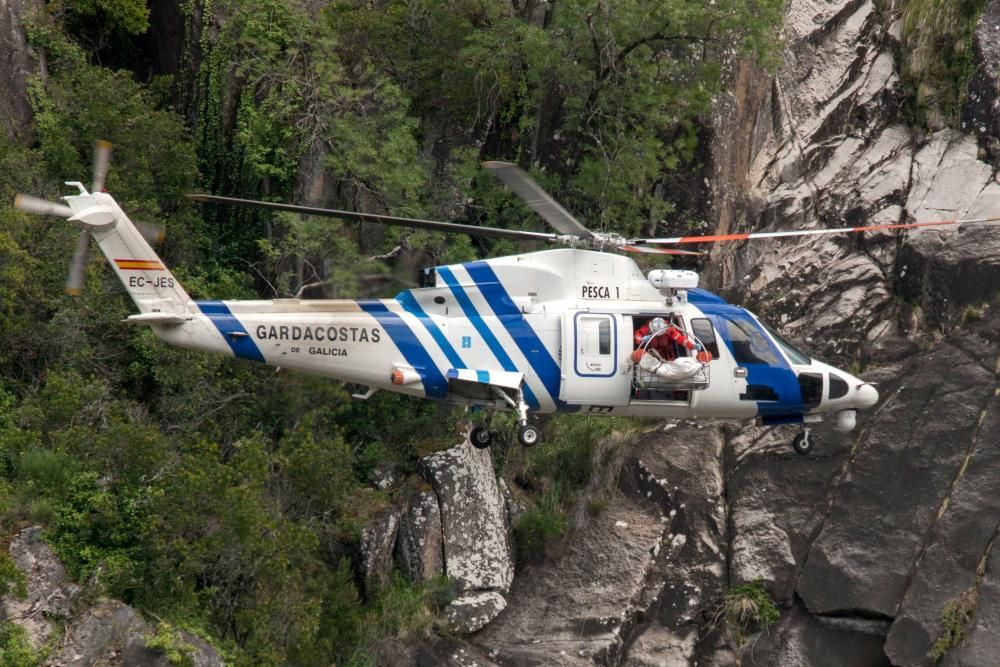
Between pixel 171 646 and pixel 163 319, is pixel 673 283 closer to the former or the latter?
pixel 163 319

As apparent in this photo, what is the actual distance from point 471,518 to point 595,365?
5.79 meters

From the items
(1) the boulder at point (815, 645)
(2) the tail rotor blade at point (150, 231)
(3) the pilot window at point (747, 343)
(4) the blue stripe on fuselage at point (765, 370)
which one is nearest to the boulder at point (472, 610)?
(1) the boulder at point (815, 645)

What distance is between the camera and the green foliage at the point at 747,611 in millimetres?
21578

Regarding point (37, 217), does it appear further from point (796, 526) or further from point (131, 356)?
point (796, 526)

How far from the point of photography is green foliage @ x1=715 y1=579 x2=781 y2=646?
70.8ft

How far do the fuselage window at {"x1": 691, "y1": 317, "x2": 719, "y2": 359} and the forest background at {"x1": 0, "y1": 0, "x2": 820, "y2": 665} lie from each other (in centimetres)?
373

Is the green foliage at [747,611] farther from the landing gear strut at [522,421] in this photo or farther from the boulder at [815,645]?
the landing gear strut at [522,421]

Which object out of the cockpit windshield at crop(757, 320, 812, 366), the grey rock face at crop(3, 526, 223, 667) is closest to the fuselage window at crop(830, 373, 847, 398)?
the cockpit windshield at crop(757, 320, 812, 366)

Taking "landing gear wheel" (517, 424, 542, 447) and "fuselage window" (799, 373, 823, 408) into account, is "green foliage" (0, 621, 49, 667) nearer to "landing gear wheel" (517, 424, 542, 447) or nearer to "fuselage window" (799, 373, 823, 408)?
"landing gear wheel" (517, 424, 542, 447)

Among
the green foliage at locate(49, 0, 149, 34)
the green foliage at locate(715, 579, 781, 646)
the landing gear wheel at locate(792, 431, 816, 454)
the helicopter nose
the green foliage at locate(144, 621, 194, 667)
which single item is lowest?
the green foliage at locate(715, 579, 781, 646)

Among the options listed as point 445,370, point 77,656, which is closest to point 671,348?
point 445,370

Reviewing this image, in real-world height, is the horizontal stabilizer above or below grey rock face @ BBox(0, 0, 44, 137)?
below

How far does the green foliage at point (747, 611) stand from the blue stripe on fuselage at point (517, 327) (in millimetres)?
6257

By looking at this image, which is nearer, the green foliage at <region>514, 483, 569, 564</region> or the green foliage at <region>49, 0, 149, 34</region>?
the green foliage at <region>514, 483, 569, 564</region>
